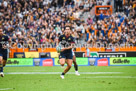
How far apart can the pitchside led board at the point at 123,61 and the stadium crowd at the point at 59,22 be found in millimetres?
1648

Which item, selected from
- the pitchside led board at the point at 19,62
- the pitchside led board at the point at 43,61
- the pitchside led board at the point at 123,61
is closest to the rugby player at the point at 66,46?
the pitchside led board at the point at 43,61

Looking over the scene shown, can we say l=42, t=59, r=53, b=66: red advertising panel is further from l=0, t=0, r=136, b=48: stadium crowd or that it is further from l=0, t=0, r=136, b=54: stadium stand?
l=0, t=0, r=136, b=48: stadium crowd

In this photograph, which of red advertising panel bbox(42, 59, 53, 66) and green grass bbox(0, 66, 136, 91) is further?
red advertising panel bbox(42, 59, 53, 66)

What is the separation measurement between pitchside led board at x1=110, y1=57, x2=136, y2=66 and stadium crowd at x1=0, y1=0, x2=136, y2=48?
64.9 inches

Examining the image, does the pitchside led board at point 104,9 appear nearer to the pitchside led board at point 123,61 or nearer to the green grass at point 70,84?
the pitchside led board at point 123,61

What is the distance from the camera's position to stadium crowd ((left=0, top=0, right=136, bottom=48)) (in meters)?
32.8

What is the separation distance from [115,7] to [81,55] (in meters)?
7.85

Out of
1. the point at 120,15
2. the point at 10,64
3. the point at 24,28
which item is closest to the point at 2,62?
the point at 10,64

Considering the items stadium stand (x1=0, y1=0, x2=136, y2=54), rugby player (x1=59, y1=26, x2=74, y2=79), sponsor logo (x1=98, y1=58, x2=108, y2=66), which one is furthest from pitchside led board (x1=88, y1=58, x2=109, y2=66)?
rugby player (x1=59, y1=26, x2=74, y2=79)

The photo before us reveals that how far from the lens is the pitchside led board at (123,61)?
31717 millimetres

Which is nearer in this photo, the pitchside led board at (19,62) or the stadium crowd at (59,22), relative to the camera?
the pitchside led board at (19,62)

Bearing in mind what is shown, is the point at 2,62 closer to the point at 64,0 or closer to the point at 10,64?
the point at 10,64

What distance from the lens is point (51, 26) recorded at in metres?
34.2

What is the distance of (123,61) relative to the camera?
32.0 metres
